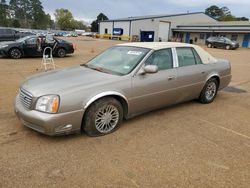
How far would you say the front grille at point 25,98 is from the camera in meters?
3.41

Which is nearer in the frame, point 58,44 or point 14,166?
point 14,166

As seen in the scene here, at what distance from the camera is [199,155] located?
3.30m

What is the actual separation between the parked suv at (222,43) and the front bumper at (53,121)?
30010mm

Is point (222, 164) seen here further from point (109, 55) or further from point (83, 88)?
point (109, 55)

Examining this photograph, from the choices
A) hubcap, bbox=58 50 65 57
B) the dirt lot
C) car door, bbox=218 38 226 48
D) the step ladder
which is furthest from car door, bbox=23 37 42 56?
car door, bbox=218 38 226 48

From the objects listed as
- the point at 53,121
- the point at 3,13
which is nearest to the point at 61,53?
the point at 53,121

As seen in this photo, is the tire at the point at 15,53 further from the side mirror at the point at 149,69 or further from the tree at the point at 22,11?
the tree at the point at 22,11

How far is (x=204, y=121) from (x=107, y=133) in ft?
6.74

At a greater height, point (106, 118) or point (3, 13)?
point (3, 13)

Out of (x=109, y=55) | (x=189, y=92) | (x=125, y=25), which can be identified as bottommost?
(x=189, y=92)

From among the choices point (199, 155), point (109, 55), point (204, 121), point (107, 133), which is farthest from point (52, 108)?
point (204, 121)

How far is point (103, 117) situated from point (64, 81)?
Result: 871mm

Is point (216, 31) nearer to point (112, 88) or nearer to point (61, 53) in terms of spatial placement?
point (61, 53)

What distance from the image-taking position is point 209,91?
562 cm
